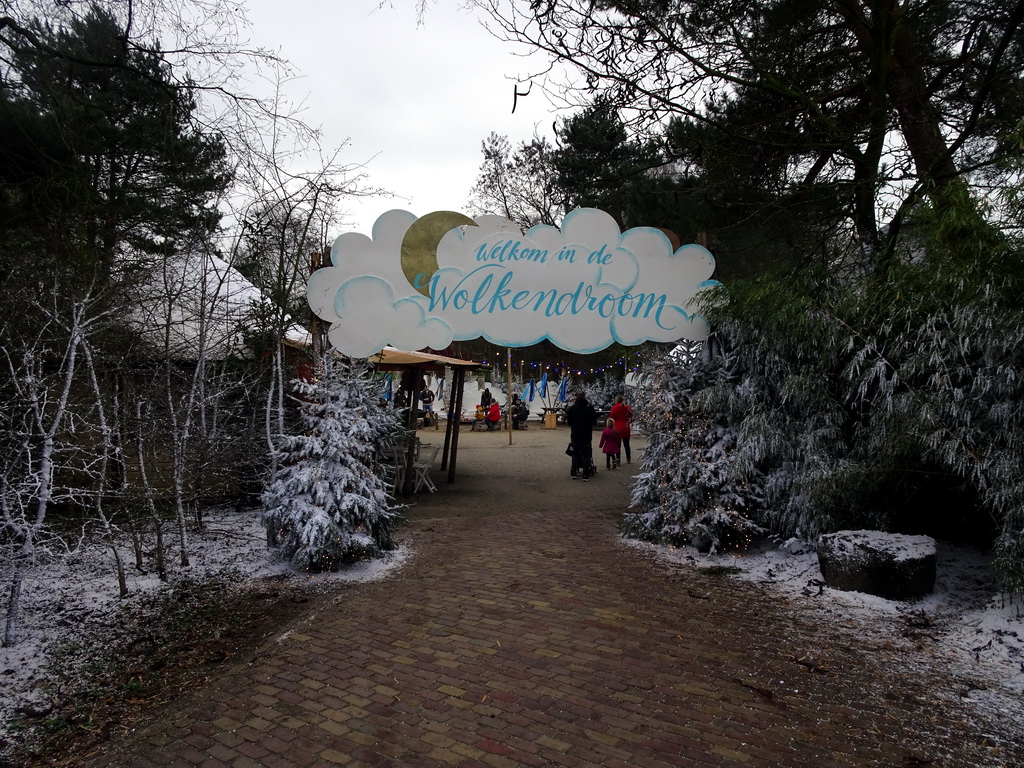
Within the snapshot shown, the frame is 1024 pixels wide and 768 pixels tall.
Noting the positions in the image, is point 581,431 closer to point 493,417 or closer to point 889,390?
point 889,390

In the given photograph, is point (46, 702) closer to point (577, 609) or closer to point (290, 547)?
point (290, 547)

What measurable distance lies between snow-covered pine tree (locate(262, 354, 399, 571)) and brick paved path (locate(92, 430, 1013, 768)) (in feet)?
2.07

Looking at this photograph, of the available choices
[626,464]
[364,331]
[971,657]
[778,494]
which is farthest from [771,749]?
[626,464]

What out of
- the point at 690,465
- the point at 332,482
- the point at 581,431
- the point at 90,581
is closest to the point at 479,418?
the point at 581,431

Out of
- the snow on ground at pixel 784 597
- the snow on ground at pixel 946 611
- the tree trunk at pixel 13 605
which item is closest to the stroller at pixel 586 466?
the snow on ground at pixel 784 597

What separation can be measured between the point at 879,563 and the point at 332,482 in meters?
4.58

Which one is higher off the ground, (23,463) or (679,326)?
(679,326)

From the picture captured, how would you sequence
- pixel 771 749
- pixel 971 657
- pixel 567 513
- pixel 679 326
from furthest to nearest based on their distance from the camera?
1. pixel 567 513
2. pixel 679 326
3. pixel 971 657
4. pixel 771 749

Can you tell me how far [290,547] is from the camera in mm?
5969

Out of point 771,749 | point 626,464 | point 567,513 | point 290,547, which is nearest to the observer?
point 771,749

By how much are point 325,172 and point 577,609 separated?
14.6ft

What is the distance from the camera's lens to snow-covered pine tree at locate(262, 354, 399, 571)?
5.86 metres

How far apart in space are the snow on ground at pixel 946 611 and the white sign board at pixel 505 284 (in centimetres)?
238

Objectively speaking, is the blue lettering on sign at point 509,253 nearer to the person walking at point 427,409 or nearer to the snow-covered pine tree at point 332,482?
the snow-covered pine tree at point 332,482
